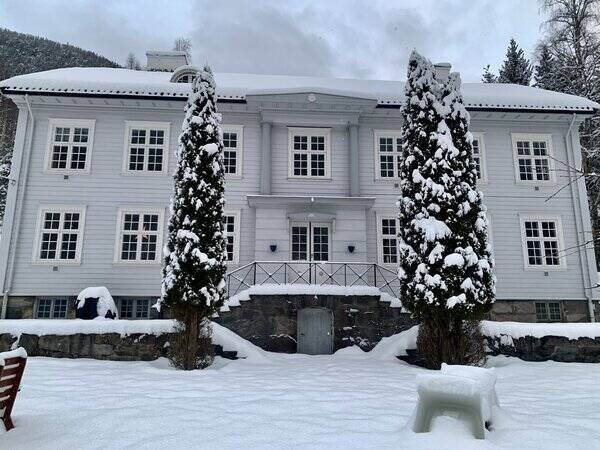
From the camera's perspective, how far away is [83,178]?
1535 centimetres

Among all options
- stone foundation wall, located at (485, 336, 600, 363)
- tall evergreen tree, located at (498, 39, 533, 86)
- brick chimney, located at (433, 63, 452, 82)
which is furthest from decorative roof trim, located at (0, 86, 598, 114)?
tall evergreen tree, located at (498, 39, 533, 86)

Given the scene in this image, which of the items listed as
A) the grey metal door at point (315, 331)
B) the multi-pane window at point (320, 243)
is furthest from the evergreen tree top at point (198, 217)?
the multi-pane window at point (320, 243)

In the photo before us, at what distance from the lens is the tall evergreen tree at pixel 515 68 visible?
31625 mm

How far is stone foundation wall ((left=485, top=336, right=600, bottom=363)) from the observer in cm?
1018

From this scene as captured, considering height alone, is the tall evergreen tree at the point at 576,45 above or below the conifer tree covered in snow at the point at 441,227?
above

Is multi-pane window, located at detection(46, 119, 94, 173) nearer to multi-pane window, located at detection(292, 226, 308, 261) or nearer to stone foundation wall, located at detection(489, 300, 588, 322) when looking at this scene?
multi-pane window, located at detection(292, 226, 308, 261)

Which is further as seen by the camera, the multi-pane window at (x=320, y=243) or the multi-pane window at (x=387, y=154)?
the multi-pane window at (x=387, y=154)

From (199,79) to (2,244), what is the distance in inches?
368

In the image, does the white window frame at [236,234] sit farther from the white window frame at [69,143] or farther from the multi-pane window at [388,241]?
the white window frame at [69,143]

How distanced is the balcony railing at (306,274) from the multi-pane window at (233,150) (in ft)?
12.1

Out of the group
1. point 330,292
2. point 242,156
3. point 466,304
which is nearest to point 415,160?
point 466,304

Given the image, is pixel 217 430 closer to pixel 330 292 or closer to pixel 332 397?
pixel 332 397

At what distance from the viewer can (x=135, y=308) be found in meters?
14.7

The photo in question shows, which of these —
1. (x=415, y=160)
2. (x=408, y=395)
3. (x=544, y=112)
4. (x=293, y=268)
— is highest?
(x=544, y=112)
